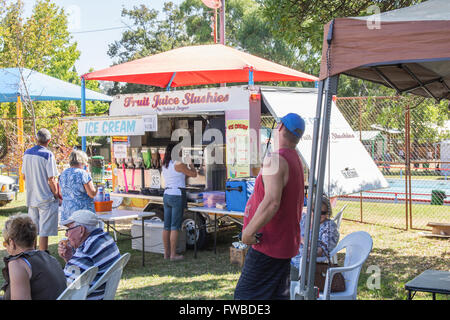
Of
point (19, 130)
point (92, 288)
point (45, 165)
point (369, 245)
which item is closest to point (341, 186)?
point (369, 245)

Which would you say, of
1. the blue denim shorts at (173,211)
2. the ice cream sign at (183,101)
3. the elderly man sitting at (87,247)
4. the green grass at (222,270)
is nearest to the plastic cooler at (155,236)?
the green grass at (222,270)

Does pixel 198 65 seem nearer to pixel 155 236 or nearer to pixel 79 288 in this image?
pixel 155 236

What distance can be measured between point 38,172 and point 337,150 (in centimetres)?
443

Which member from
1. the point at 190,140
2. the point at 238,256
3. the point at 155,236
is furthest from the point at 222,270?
the point at 190,140

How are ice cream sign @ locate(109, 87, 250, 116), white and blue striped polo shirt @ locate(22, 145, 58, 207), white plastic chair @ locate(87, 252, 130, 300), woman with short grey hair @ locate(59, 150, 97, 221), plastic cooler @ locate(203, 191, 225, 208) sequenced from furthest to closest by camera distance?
plastic cooler @ locate(203, 191, 225, 208) < ice cream sign @ locate(109, 87, 250, 116) < white and blue striped polo shirt @ locate(22, 145, 58, 207) < woman with short grey hair @ locate(59, 150, 97, 221) < white plastic chair @ locate(87, 252, 130, 300)

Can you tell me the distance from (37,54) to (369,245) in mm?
14415

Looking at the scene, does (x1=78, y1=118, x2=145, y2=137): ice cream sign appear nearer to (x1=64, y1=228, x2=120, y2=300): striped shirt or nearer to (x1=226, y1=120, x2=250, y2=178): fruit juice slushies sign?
(x1=226, y1=120, x2=250, y2=178): fruit juice slushies sign

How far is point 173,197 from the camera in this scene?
7.34 meters

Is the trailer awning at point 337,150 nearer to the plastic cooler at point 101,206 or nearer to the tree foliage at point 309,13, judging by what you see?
the tree foliage at point 309,13

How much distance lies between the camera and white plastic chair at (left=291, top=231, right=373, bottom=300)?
4.07 metres

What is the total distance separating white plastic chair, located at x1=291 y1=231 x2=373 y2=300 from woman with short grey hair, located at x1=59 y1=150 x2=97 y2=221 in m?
3.34

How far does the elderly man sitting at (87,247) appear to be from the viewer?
3.81 metres

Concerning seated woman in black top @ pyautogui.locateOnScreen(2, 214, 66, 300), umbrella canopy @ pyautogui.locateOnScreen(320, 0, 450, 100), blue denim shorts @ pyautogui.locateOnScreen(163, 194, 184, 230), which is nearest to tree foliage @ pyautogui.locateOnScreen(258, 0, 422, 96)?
blue denim shorts @ pyautogui.locateOnScreen(163, 194, 184, 230)

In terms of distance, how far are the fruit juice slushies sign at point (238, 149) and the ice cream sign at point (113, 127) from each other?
4.41 ft
